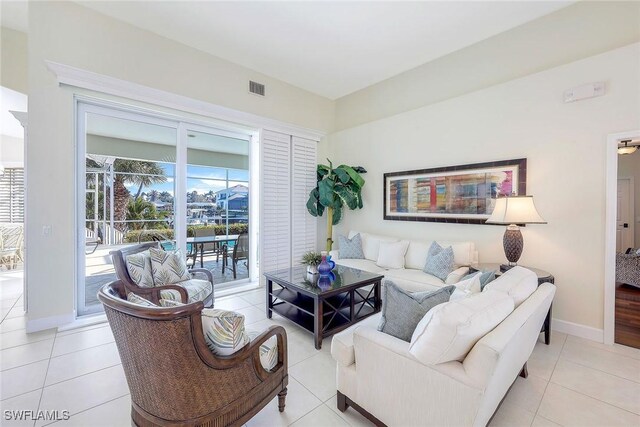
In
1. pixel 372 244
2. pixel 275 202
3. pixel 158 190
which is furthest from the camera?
pixel 275 202

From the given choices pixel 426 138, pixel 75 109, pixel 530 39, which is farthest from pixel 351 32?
pixel 75 109

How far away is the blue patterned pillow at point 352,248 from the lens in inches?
181

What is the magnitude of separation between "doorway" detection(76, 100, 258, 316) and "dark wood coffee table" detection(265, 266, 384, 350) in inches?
65.8

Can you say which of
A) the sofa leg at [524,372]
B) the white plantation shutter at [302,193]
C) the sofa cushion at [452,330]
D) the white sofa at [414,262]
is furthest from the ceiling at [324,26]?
the sofa leg at [524,372]

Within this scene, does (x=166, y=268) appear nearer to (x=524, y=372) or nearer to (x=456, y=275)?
(x=456, y=275)

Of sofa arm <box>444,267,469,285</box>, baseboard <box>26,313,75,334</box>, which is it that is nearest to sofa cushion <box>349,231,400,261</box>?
sofa arm <box>444,267,469,285</box>

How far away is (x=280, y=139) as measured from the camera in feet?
16.4

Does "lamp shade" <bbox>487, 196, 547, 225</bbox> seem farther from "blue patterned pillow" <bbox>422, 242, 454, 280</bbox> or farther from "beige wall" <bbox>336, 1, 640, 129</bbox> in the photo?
"beige wall" <bbox>336, 1, 640, 129</bbox>

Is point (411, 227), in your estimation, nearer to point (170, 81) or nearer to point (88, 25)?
point (170, 81)

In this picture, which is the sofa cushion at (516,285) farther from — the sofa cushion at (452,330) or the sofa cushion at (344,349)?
the sofa cushion at (344,349)

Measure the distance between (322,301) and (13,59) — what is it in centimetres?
509

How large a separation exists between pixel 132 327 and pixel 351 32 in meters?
3.93

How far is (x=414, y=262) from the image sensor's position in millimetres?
3969

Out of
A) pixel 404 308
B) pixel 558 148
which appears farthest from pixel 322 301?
pixel 558 148
